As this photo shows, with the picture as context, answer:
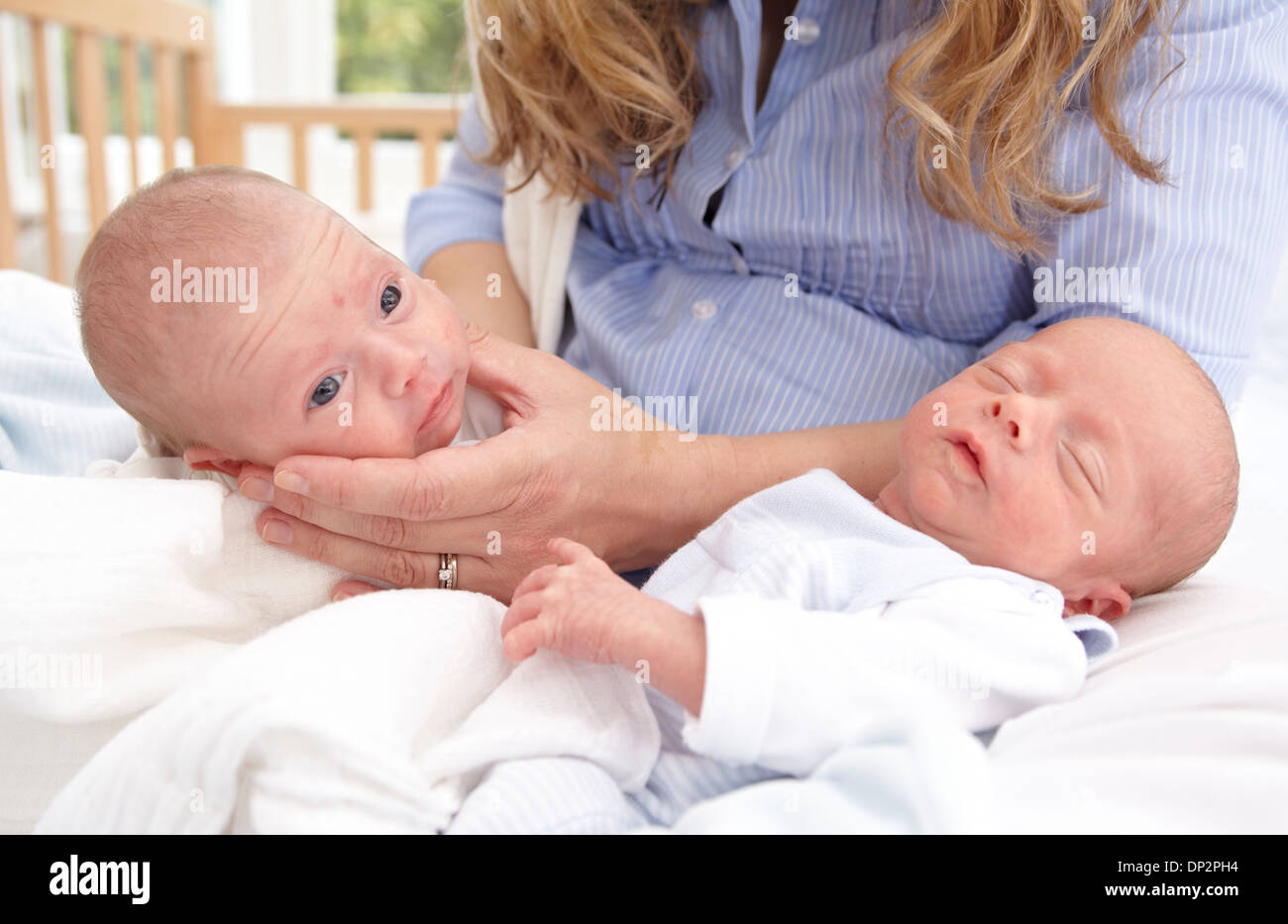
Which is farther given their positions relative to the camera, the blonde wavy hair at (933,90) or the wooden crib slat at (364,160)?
the wooden crib slat at (364,160)

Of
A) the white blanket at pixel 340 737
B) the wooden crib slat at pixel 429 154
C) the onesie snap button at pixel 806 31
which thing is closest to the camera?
the white blanket at pixel 340 737

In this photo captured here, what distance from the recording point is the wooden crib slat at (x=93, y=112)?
2.35 m

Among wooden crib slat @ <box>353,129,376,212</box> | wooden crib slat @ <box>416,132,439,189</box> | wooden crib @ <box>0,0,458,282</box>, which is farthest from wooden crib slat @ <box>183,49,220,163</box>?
wooden crib slat @ <box>416,132,439,189</box>

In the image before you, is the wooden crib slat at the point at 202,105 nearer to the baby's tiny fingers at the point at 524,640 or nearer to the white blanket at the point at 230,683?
the white blanket at the point at 230,683

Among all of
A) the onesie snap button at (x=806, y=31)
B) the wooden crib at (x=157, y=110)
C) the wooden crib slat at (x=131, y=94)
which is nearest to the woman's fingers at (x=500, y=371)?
the onesie snap button at (x=806, y=31)

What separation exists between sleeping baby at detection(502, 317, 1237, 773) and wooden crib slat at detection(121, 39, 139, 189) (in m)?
2.15

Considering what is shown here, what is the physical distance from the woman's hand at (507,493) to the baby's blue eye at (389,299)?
101mm

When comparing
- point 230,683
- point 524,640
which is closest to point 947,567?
point 524,640

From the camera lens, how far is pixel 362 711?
72 centimetres

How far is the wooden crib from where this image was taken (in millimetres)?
2248

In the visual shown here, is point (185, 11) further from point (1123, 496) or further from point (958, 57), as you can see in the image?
point (1123, 496)

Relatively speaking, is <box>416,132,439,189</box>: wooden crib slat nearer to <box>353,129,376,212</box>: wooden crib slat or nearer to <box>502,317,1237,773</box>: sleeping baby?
<box>353,129,376,212</box>: wooden crib slat

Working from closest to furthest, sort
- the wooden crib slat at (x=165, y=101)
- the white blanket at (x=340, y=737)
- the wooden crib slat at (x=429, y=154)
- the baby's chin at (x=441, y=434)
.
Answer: the white blanket at (x=340, y=737) → the baby's chin at (x=441, y=434) → the wooden crib slat at (x=165, y=101) → the wooden crib slat at (x=429, y=154)
